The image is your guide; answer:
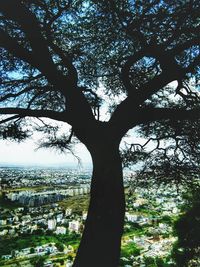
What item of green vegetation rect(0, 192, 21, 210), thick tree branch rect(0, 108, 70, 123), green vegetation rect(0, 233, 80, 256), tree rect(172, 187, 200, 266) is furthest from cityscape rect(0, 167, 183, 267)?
thick tree branch rect(0, 108, 70, 123)

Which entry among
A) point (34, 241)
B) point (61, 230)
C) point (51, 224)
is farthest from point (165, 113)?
point (51, 224)

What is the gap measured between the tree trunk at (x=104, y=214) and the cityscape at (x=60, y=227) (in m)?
13.6

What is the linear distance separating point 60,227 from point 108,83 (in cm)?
2587

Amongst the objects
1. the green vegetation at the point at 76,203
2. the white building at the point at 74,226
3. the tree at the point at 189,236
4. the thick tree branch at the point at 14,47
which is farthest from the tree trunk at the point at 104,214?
the green vegetation at the point at 76,203

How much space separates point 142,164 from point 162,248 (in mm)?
20099

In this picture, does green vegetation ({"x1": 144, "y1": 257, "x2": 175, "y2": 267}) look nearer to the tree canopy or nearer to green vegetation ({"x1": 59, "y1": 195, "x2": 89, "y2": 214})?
the tree canopy

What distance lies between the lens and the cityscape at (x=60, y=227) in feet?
66.8

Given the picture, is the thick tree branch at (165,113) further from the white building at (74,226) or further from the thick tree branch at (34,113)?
the white building at (74,226)

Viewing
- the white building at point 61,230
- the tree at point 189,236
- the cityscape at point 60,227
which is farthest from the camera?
the white building at point 61,230

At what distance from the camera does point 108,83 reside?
5.64 meters

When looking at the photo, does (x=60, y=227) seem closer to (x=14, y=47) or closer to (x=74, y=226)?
(x=74, y=226)

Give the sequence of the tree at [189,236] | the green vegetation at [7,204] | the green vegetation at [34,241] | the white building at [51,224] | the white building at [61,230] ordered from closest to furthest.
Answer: the tree at [189,236] → the green vegetation at [34,241] → the white building at [61,230] → the white building at [51,224] → the green vegetation at [7,204]

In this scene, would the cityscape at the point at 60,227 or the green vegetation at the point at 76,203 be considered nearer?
the cityscape at the point at 60,227

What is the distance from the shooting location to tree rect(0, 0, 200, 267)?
9.41 ft
